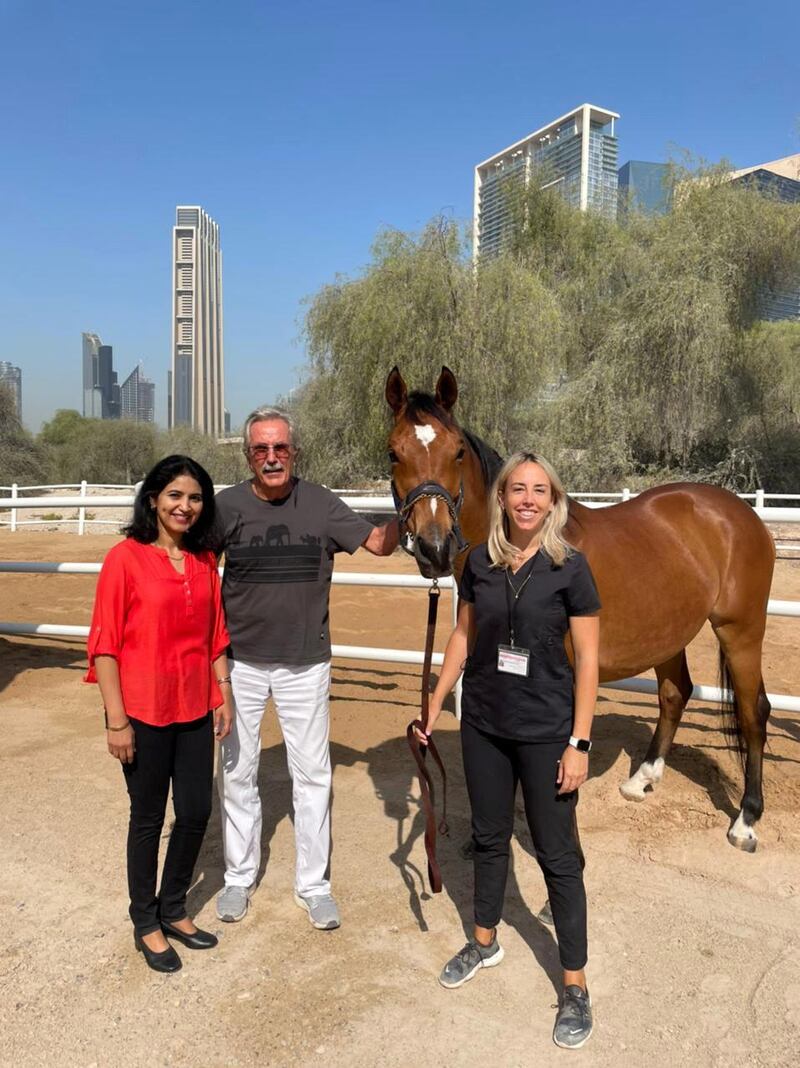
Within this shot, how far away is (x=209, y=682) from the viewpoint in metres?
2.28

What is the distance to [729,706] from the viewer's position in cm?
354

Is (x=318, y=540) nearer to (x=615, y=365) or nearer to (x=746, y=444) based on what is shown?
(x=615, y=365)

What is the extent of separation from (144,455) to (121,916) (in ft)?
151

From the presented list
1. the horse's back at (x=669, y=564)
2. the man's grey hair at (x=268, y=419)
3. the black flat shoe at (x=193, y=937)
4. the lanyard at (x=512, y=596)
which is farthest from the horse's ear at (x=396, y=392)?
the black flat shoe at (x=193, y=937)

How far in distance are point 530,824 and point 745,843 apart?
1.49 m

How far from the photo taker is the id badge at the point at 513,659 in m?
1.98

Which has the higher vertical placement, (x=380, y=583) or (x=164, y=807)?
(x=380, y=583)

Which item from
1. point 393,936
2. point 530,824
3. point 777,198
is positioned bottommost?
point 393,936

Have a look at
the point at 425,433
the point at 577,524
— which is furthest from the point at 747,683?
the point at 425,433

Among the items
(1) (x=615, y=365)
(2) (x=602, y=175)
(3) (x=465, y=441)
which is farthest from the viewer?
(2) (x=602, y=175)

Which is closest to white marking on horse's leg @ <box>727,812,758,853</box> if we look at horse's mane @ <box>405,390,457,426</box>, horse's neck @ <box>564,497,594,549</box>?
horse's neck @ <box>564,497,594,549</box>

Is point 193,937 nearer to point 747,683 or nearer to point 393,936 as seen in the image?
point 393,936

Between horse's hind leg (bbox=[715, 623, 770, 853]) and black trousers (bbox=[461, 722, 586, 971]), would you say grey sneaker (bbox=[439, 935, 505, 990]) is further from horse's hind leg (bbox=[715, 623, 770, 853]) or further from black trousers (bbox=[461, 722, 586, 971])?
horse's hind leg (bbox=[715, 623, 770, 853])

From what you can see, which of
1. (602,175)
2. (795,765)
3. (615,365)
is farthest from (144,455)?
(795,765)
